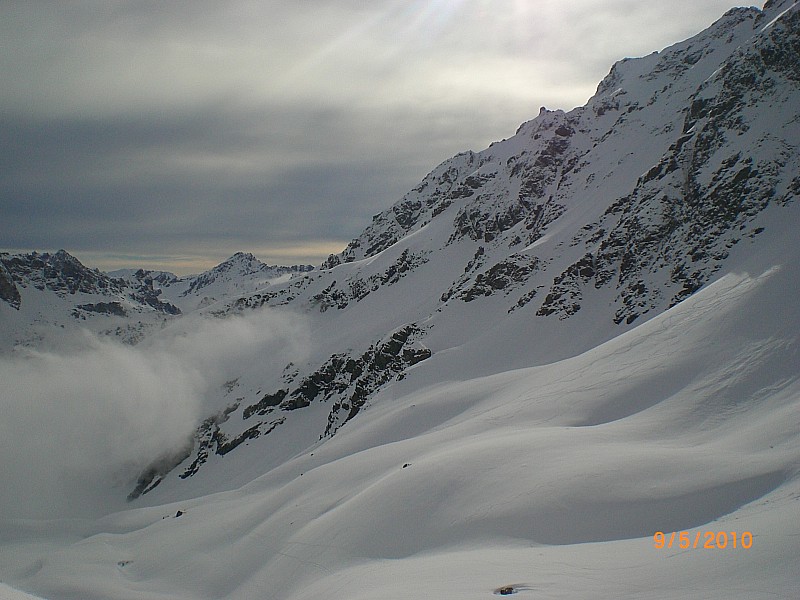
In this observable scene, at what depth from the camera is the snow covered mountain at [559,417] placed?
1145 centimetres

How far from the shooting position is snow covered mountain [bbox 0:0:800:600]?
1145cm

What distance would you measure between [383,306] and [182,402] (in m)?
51.9

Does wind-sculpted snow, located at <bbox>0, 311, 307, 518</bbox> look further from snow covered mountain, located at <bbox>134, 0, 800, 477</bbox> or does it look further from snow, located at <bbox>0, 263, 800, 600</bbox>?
snow, located at <bbox>0, 263, 800, 600</bbox>

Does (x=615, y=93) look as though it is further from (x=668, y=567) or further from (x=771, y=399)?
(x=668, y=567)
